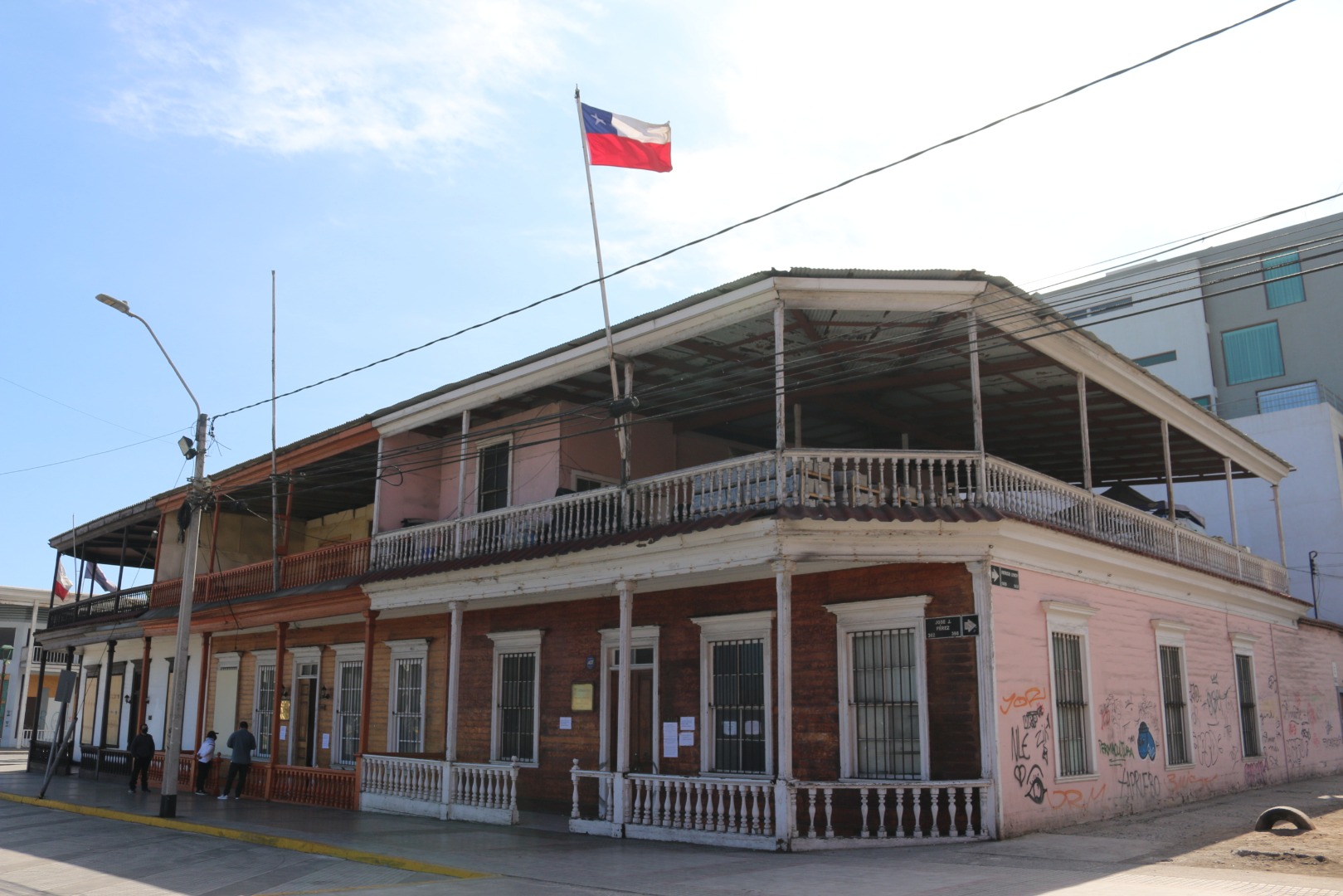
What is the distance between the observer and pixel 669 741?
52.3 feet

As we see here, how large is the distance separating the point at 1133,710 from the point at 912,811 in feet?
16.2

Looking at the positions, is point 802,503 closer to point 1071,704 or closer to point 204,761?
point 1071,704

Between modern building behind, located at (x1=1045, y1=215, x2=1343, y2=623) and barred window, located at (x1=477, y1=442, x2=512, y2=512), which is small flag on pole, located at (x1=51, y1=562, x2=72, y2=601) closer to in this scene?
barred window, located at (x1=477, y1=442, x2=512, y2=512)

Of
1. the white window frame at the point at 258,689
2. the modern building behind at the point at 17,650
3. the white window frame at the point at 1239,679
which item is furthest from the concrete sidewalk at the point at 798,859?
the modern building behind at the point at 17,650

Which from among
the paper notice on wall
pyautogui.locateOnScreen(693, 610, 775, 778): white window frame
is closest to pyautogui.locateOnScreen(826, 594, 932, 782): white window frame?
pyautogui.locateOnScreen(693, 610, 775, 778): white window frame

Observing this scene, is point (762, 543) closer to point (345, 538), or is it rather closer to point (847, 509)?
point (847, 509)

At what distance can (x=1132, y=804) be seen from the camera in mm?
15219

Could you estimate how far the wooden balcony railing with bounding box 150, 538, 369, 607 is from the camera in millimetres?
21062

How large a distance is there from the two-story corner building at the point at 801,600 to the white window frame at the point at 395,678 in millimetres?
79

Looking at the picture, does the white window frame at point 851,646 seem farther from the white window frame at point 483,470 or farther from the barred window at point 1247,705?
the barred window at point 1247,705

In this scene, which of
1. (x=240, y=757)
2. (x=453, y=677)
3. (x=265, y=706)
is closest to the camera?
(x=453, y=677)

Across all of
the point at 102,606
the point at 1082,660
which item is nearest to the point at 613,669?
the point at 1082,660

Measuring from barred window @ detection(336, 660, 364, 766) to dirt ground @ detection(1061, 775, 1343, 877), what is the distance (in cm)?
1461

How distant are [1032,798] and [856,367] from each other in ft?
21.8
